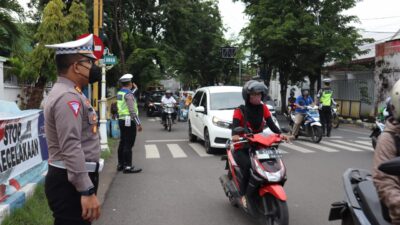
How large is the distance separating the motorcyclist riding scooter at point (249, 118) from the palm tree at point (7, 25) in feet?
24.6

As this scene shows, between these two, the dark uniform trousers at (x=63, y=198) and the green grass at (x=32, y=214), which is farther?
the green grass at (x=32, y=214)

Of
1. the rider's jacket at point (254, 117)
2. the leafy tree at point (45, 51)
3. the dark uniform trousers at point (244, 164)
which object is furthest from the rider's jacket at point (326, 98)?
the dark uniform trousers at point (244, 164)

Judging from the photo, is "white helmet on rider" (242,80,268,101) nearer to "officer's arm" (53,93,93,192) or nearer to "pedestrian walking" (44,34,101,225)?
"pedestrian walking" (44,34,101,225)

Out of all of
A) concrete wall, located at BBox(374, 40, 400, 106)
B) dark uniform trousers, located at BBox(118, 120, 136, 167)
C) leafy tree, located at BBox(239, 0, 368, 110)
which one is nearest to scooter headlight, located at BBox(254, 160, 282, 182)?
dark uniform trousers, located at BBox(118, 120, 136, 167)

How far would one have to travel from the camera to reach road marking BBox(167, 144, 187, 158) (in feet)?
37.3

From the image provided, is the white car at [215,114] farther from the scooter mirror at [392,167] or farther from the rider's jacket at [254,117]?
the scooter mirror at [392,167]

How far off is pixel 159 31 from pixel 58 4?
1888 centimetres

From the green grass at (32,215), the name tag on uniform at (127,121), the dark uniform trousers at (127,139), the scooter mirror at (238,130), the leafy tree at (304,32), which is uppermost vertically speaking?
the leafy tree at (304,32)

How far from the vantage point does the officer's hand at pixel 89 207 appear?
2.91 meters

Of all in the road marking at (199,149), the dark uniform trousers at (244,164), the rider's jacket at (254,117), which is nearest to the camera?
the dark uniform trousers at (244,164)

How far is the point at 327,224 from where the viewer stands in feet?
17.9

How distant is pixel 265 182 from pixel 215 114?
685 cm

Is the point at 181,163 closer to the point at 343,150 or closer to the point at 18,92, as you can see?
the point at 343,150

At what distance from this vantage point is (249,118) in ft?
18.8
